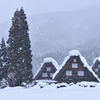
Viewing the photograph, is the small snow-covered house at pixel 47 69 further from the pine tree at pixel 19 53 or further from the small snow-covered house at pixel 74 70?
the pine tree at pixel 19 53

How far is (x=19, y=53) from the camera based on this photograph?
44594 mm

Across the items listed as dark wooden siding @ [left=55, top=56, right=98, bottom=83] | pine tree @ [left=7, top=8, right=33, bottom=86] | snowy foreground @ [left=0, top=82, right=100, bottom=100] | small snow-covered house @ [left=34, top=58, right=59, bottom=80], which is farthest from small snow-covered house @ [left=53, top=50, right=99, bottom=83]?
snowy foreground @ [left=0, top=82, right=100, bottom=100]

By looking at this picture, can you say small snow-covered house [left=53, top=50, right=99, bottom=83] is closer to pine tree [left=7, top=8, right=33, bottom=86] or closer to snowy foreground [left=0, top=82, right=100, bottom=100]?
pine tree [left=7, top=8, right=33, bottom=86]

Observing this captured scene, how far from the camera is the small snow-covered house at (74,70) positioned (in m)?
57.2

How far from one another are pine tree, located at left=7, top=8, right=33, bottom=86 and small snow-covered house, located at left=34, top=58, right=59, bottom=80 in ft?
79.8

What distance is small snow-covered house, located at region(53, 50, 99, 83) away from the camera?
57150 mm

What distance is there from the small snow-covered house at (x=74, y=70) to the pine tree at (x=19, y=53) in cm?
1344

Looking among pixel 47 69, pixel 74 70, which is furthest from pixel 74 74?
pixel 47 69

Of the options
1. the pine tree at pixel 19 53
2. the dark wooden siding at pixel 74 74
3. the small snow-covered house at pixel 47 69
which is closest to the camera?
the pine tree at pixel 19 53

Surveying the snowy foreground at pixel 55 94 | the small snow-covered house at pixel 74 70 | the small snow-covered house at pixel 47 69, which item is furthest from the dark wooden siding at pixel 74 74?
the snowy foreground at pixel 55 94

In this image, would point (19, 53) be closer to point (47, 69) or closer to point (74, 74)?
point (74, 74)

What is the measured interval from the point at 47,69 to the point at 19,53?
26807mm

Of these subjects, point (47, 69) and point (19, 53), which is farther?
point (47, 69)

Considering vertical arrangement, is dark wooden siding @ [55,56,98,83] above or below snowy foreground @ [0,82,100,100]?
above
